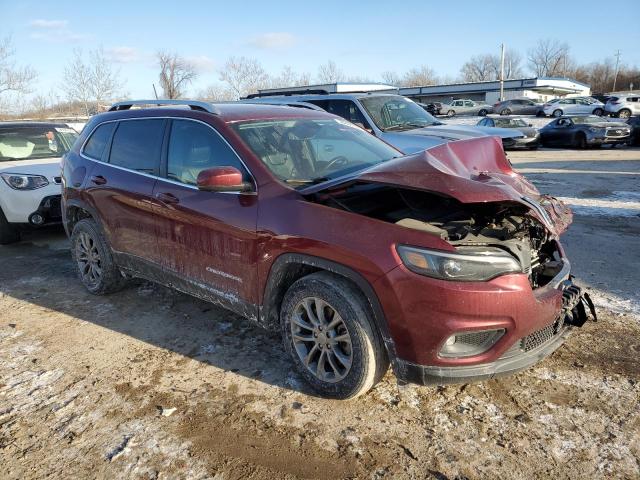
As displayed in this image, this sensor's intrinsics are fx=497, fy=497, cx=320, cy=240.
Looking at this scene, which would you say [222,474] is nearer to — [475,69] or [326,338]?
[326,338]

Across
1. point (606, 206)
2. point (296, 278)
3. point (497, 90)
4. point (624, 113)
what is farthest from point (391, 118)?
point (497, 90)


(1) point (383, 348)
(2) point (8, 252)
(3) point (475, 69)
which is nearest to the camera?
(1) point (383, 348)

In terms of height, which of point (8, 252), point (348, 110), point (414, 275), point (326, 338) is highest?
point (348, 110)

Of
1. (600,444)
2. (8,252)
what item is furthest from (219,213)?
(8,252)

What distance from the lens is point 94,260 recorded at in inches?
193

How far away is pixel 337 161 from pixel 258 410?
6.27 feet

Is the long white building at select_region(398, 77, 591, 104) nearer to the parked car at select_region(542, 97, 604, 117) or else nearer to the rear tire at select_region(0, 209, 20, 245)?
the parked car at select_region(542, 97, 604, 117)

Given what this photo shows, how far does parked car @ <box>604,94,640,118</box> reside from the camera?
112ft

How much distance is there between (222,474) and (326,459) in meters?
0.53

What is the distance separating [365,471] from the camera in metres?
2.47

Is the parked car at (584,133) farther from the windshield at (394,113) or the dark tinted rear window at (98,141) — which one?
the dark tinted rear window at (98,141)

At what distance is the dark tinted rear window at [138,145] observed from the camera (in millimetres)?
4102

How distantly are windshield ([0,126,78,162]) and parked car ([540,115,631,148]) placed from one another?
17.9 meters

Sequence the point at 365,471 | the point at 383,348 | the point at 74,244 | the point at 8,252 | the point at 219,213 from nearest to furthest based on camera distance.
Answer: the point at 365,471 < the point at 383,348 < the point at 219,213 < the point at 74,244 < the point at 8,252
